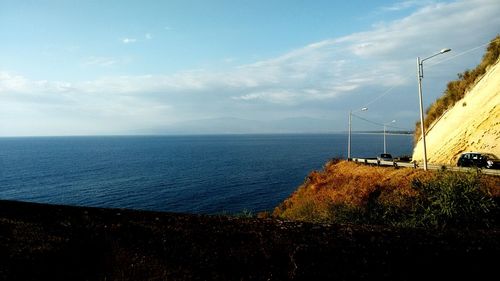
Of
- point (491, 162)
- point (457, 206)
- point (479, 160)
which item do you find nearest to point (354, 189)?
point (479, 160)

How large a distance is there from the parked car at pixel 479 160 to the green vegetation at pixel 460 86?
9.56 meters

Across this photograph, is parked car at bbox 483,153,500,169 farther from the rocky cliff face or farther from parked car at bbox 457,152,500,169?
the rocky cliff face

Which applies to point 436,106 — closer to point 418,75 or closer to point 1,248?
point 418,75

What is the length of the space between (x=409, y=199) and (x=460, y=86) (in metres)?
24.7

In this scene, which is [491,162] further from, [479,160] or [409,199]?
[409,199]

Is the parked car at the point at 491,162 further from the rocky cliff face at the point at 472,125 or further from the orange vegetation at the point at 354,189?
the orange vegetation at the point at 354,189

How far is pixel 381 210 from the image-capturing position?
21047 millimetres

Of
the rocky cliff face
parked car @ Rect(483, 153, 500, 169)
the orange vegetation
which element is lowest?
the orange vegetation

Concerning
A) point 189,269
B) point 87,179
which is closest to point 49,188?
point 87,179

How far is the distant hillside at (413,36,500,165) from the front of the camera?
31656 mm

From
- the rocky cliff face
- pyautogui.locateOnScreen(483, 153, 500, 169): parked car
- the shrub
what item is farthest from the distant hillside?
the shrub

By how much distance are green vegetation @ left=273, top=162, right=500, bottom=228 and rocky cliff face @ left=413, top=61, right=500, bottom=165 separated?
891cm

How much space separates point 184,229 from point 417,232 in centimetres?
859

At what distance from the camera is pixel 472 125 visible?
33.9 metres
